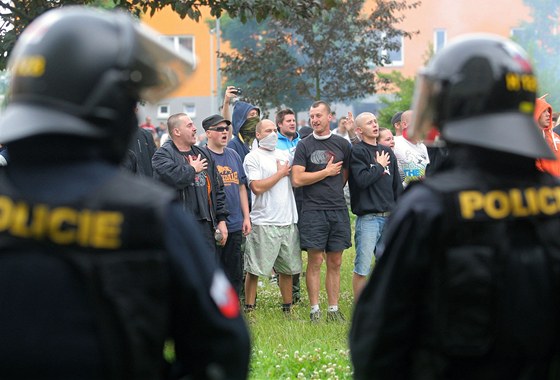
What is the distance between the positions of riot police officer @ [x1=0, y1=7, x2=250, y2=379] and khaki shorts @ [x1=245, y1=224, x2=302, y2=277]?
22.9ft

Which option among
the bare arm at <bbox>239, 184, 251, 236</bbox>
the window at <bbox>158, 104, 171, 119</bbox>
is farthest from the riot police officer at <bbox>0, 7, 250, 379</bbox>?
the window at <bbox>158, 104, 171, 119</bbox>

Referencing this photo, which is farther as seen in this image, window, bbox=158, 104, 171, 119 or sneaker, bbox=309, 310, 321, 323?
window, bbox=158, 104, 171, 119

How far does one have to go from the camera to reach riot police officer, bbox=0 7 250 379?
7.34 ft

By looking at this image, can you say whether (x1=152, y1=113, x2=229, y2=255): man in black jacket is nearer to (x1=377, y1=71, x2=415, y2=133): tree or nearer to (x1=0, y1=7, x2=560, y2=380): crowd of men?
(x1=0, y1=7, x2=560, y2=380): crowd of men

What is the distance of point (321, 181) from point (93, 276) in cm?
698

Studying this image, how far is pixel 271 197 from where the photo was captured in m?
9.41

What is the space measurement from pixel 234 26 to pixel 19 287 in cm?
5642

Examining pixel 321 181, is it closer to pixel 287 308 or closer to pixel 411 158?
pixel 411 158

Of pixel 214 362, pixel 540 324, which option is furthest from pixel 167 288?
pixel 540 324

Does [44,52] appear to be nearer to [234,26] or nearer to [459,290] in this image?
[459,290]

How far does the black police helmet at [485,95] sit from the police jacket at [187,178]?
5.65 m

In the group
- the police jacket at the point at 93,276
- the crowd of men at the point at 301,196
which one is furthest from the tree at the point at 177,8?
the police jacket at the point at 93,276

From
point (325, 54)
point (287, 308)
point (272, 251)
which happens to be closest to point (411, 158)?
point (272, 251)

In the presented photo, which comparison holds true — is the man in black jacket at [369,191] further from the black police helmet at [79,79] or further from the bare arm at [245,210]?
the black police helmet at [79,79]
